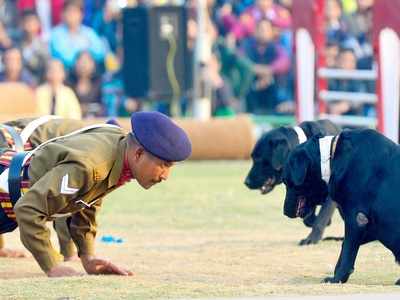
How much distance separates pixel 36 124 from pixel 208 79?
11.8 metres

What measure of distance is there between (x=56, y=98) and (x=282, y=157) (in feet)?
23.9

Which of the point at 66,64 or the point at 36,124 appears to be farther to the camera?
the point at 66,64

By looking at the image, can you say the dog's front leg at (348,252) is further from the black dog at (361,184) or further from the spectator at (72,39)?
the spectator at (72,39)

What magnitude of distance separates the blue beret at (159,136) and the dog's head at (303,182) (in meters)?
0.85

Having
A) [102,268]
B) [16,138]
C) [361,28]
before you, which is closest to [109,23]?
[361,28]

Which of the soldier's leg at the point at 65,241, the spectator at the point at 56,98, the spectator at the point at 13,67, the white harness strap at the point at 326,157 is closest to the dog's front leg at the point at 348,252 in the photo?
the white harness strap at the point at 326,157

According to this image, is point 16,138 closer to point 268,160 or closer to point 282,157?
point 282,157

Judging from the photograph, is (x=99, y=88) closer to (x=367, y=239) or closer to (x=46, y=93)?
(x=46, y=93)

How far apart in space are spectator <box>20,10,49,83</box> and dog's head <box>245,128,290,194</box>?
33.1 ft

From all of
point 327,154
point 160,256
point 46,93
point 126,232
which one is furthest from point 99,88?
point 327,154

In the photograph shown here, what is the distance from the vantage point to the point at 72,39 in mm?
22250

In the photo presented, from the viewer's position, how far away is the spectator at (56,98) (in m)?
17.1

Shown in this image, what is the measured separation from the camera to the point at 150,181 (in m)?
7.90

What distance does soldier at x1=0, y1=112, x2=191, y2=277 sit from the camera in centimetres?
768
